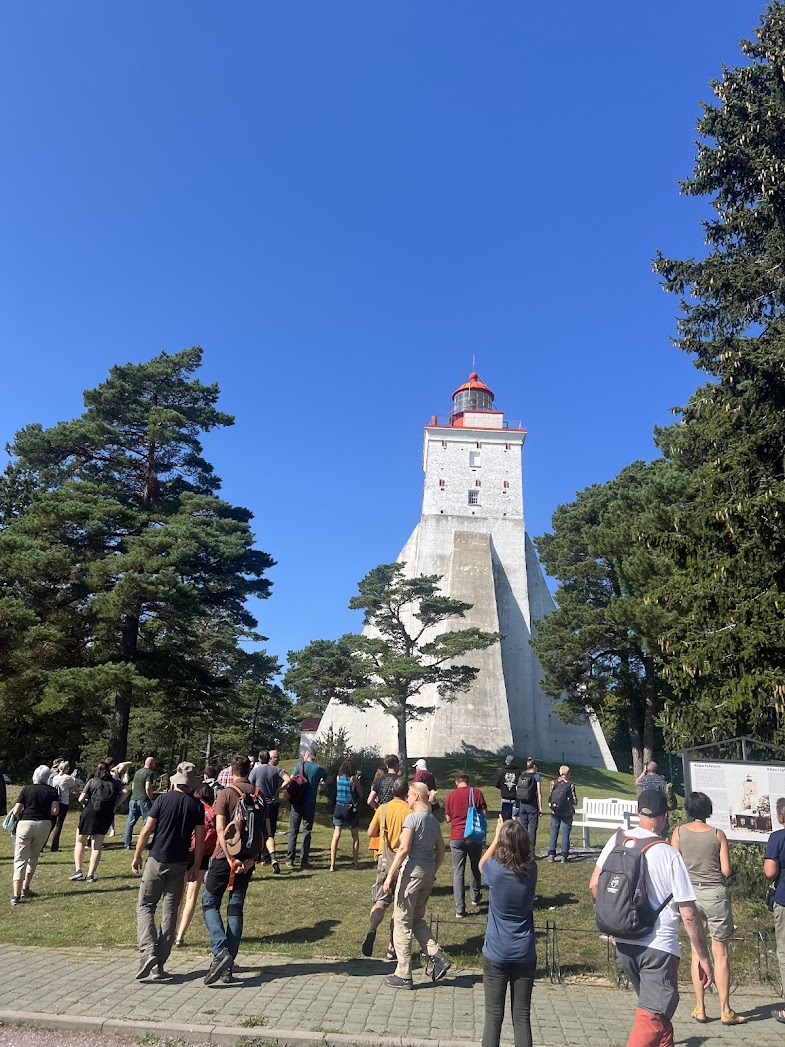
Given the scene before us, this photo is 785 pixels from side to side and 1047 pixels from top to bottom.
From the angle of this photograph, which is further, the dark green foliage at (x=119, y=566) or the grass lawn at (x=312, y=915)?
the dark green foliage at (x=119, y=566)

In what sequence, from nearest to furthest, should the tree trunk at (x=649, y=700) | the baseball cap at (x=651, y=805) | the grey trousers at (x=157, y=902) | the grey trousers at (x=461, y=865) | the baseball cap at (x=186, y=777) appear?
the baseball cap at (x=651, y=805) < the grey trousers at (x=157, y=902) < the baseball cap at (x=186, y=777) < the grey trousers at (x=461, y=865) < the tree trunk at (x=649, y=700)

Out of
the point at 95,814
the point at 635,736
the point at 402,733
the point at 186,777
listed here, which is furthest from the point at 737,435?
the point at 402,733

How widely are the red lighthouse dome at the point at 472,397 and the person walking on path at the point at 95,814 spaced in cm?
3844

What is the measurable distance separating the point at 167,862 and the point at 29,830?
3.48 metres

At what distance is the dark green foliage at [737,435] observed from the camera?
10242mm

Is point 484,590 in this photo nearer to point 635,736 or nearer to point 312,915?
point 635,736

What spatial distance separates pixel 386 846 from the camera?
21.3 feet

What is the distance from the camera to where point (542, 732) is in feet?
120

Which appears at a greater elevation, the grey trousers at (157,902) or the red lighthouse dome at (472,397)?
the red lighthouse dome at (472,397)

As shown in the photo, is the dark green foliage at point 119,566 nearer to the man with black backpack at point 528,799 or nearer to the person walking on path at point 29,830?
the person walking on path at point 29,830

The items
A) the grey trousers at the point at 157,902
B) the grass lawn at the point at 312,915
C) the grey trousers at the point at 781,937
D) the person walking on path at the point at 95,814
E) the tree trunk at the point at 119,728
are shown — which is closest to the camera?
A: the grey trousers at the point at 781,937

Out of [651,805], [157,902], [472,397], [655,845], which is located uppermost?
Answer: [472,397]

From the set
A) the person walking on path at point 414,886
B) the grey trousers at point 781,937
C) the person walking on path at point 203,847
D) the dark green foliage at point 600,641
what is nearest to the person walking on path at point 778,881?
the grey trousers at point 781,937

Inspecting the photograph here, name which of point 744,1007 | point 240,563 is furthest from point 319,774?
point 240,563
